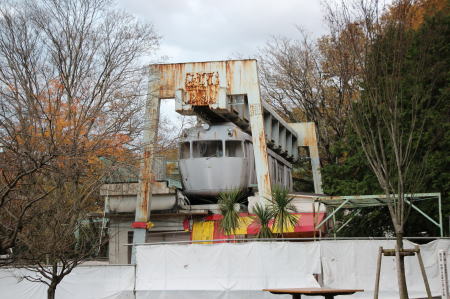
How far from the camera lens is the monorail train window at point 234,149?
29.8m

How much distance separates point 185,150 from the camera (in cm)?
3017

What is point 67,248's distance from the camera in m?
17.1

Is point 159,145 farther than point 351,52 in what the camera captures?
Yes

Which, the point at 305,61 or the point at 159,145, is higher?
the point at 305,61

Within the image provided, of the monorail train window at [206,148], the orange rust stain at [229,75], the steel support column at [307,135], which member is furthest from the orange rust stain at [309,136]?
the orange rust stain at [229,75]

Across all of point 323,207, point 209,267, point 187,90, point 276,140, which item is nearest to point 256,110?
point 187,90

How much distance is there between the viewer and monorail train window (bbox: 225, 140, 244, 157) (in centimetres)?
2984

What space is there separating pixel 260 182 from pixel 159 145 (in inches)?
176

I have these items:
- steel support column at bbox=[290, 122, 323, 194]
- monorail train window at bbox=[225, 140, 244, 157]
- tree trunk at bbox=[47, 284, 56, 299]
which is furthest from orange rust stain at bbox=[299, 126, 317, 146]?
tree trunk at bbox=[47, 284, 56, 299]

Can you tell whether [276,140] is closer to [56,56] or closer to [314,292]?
[56,56]

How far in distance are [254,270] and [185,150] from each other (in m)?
12.6

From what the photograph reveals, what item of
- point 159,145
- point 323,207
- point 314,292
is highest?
point 159,145

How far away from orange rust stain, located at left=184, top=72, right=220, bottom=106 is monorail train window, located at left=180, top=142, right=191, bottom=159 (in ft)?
11.8

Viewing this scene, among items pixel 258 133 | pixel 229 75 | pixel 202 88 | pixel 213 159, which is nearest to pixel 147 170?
pixel 202 88
